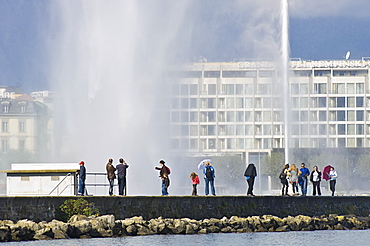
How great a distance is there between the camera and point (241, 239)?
34.8m

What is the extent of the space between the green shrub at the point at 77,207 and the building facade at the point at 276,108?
294ft

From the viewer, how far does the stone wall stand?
33.8 metres

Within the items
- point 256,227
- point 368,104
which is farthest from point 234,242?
point 368,104

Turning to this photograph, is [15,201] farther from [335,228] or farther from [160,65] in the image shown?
[160,65]

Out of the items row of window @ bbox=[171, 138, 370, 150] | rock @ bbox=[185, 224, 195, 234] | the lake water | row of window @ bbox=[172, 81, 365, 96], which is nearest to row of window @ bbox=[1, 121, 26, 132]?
row of window @ bbox=[172, 81, 365, 96]

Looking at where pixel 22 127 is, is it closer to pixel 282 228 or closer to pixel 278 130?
pixel 278 130

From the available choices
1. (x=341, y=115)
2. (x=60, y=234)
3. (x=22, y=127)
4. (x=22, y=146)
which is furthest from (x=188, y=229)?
(x=341, y=115)

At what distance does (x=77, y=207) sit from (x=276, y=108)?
9570 cm

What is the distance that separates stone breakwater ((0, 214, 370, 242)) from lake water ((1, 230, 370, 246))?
20.3 inches

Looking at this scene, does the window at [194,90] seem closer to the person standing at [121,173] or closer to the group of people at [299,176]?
the group of people at [299,176]

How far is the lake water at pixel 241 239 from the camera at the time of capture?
1265 inches

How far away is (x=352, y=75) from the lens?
131 m

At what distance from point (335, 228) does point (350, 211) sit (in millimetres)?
2182

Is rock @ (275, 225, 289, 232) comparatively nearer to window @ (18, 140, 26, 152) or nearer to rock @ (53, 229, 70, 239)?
rock @ (53, 229, 70, 239)
